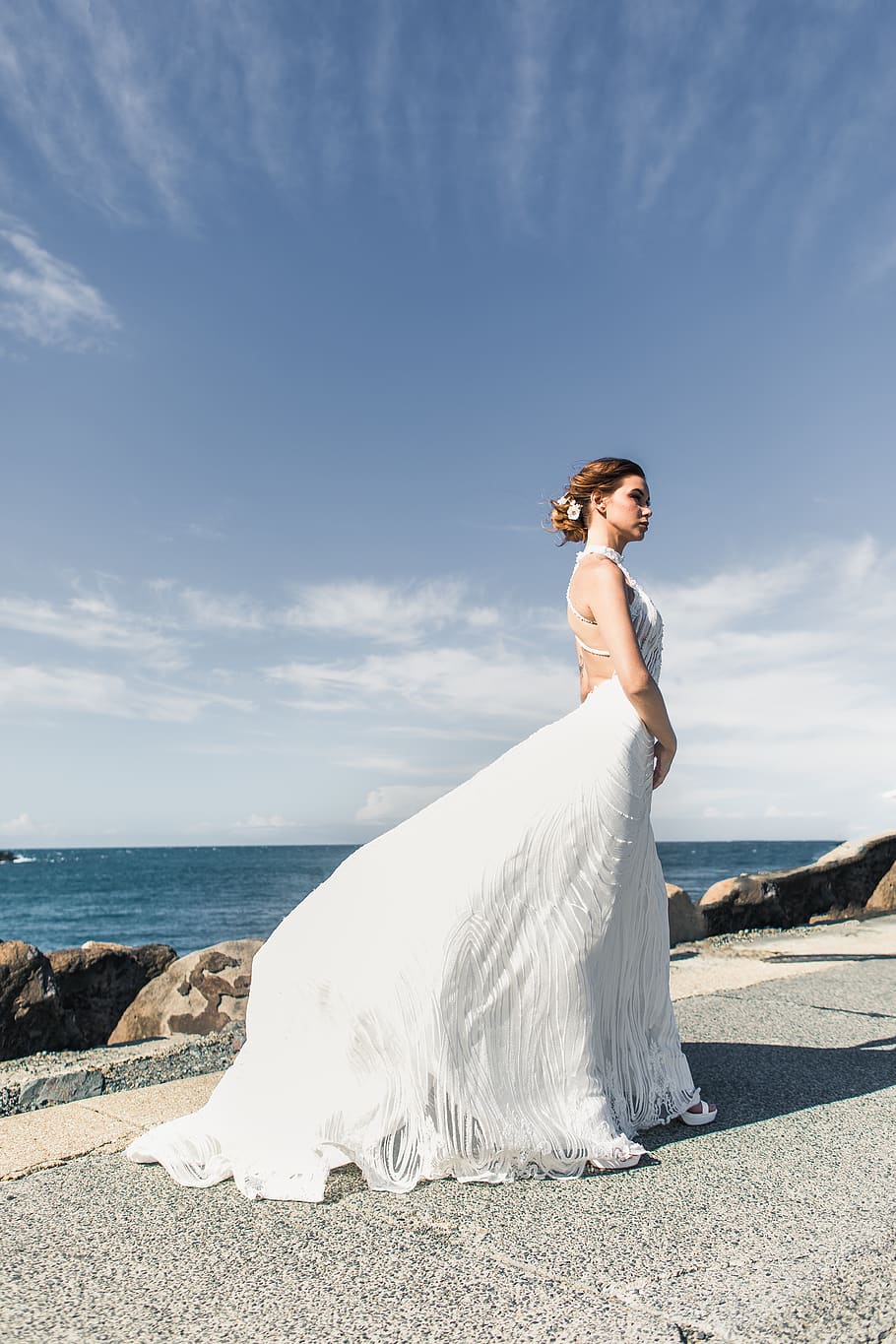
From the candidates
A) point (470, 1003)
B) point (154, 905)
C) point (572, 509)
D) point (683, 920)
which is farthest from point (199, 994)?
point (154, 905)

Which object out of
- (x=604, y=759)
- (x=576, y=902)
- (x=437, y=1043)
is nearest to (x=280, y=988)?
(x=437, y=1043)

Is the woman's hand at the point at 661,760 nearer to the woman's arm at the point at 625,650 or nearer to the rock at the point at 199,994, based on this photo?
the woman's arm at the point at 625,650

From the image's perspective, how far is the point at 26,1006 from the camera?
5656 mm

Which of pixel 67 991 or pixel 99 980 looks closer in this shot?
pixel 67 991

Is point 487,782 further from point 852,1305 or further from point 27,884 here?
point 27,884

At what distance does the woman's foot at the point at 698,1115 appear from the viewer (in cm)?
332

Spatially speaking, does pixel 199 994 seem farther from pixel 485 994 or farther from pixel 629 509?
pixel 629 509

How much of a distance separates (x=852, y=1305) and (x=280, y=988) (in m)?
1.75

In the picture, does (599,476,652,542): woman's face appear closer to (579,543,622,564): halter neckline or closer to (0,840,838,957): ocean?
(579,543,622,564): halter neckline

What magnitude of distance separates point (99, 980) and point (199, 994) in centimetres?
159

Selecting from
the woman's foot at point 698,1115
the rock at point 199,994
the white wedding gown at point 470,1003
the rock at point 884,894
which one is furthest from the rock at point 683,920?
the white wedding gown at point 470,1003

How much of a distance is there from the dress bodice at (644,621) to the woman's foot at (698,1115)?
5.05 feet

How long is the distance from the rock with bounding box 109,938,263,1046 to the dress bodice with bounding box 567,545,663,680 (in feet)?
11.2

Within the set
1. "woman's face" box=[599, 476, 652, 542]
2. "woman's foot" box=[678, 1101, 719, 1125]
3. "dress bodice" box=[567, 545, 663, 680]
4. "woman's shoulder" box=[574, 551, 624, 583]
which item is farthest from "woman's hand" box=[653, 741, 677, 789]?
"woman's foot" box=[678, 1101, 719, 1125]
